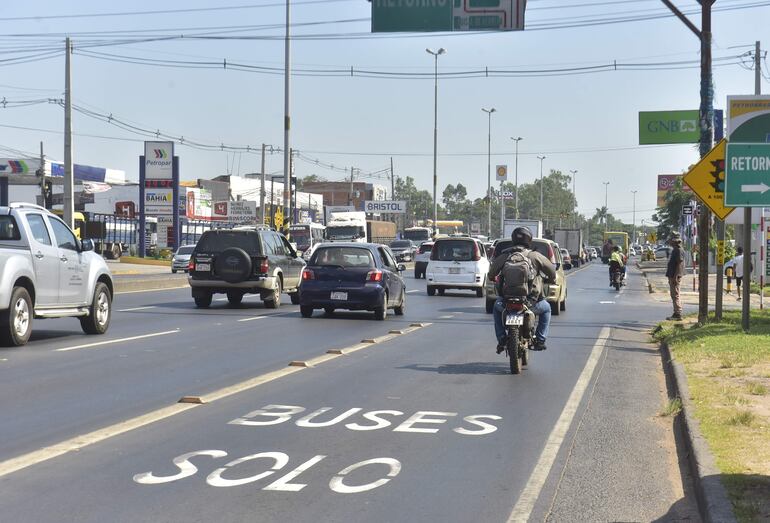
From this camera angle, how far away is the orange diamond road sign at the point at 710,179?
1838cm

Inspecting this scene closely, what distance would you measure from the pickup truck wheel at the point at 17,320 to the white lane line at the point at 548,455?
7839 millimetres

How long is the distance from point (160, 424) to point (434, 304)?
20.4 metres

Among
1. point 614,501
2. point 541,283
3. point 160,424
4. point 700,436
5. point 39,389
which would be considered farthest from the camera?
point 541,283

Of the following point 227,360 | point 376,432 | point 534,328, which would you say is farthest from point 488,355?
point 376,432

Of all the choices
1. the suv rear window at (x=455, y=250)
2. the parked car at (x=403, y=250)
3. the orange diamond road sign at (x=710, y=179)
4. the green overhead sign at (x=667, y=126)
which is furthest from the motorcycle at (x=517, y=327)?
the parked car at (x=403, y=250)

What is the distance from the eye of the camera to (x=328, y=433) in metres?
8.90

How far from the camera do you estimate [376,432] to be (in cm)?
902

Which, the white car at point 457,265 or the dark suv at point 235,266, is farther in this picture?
the white car at point 457,265

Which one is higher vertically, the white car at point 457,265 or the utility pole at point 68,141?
the utility pole at point 68,141

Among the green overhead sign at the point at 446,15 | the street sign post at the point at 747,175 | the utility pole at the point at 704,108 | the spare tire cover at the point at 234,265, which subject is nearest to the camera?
the street sign post at the point at 747,175

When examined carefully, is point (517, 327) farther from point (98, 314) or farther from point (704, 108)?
point (704, 108)

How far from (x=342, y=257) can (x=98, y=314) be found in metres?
6.56

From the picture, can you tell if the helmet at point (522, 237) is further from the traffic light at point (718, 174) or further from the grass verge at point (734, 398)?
the traffic light at point (718, 174)

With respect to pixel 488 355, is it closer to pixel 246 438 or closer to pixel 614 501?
pixel 246 438
